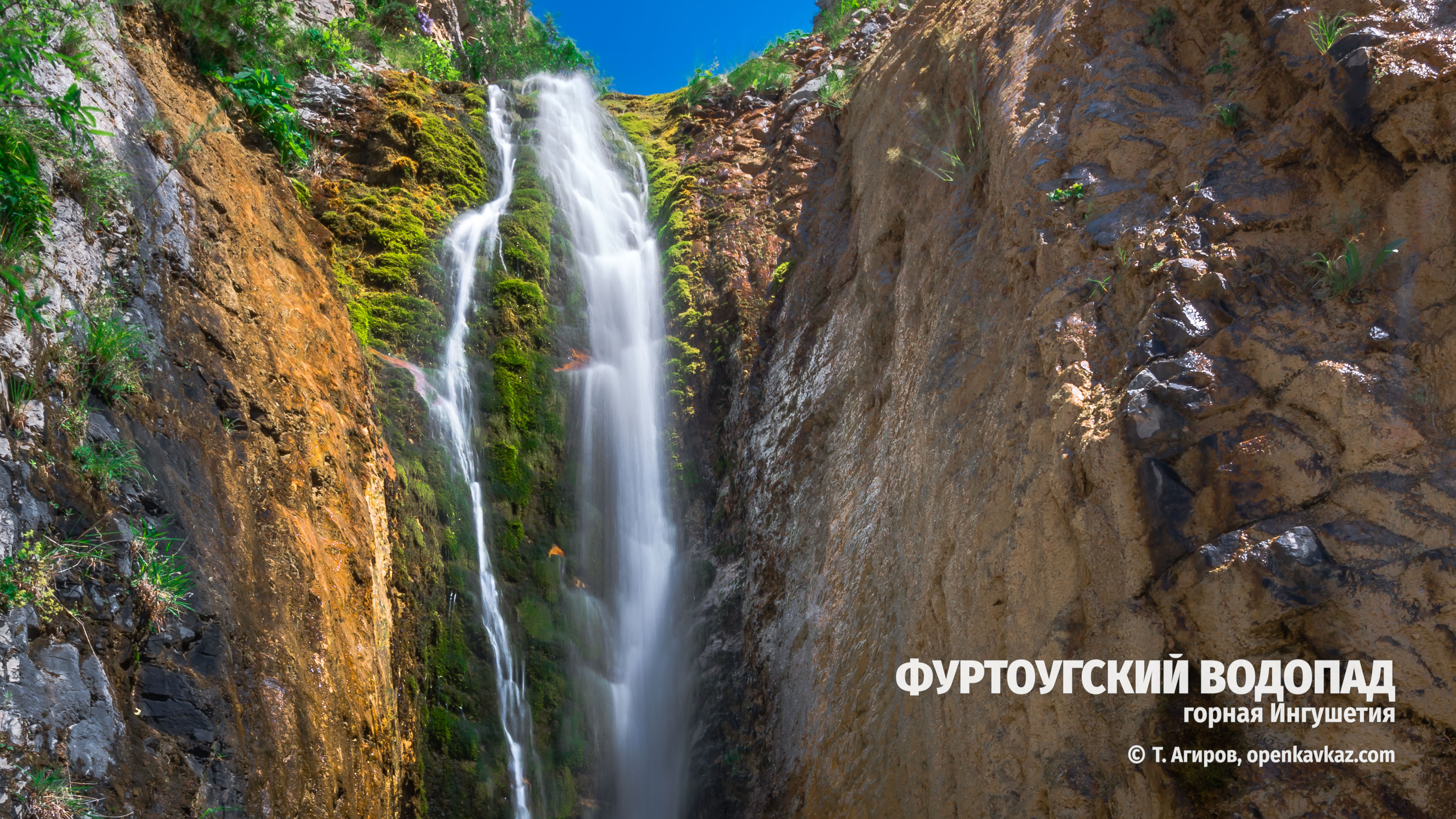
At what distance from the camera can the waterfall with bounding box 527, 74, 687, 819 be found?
7543 mm

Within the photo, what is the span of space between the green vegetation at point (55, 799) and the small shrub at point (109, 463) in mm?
1304

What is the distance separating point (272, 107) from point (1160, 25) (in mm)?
7331

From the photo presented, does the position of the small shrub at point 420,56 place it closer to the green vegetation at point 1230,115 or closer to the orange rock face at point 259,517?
the orange rock face at point 259,517

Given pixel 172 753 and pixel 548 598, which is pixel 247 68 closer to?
pixel 548 598

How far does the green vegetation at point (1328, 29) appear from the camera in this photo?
407cm

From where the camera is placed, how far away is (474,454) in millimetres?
7754

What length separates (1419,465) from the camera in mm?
3211

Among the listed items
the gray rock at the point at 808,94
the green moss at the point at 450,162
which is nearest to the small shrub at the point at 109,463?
the green moss at the point at 450,162

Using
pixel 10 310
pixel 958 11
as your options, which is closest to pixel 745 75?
pixel 958 11

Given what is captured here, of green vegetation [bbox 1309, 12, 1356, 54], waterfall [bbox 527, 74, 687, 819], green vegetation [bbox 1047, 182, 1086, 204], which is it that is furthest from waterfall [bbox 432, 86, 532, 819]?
green vegetation [bbox 1309, 12, 1356, 54]

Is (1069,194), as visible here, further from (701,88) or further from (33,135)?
(701,88)

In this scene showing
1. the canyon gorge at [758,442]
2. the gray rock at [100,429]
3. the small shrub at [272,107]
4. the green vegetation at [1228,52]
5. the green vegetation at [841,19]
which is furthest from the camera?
the green vegetation at [841,19]

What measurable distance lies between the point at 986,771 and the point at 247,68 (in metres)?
8.17

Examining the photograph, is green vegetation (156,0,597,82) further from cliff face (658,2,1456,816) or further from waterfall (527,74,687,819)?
cliff face (658,2,1456,816)
